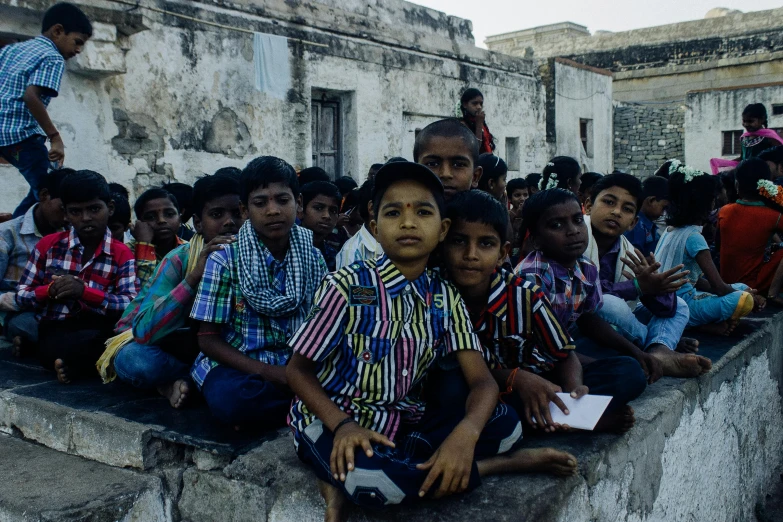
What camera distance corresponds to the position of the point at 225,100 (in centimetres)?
804

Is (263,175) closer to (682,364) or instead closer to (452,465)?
(452,465)

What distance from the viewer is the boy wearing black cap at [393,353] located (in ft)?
6.41

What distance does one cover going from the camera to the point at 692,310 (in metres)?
3.91

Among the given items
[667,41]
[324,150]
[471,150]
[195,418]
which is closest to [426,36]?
[324,150]

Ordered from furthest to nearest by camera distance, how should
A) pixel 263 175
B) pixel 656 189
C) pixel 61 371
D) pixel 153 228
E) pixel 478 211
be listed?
pixel 656 189 → pixel 153 228 → pixel 61 371 → pixel 263 175 → pixel 478 211

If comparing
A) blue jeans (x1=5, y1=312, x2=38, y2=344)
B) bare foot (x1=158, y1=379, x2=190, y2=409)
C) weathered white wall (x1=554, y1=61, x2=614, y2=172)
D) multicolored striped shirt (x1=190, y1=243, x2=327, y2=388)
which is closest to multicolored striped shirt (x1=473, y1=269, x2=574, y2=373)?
multicolored striped shirt (x1=190, y1=243, x2=327, y2=388)

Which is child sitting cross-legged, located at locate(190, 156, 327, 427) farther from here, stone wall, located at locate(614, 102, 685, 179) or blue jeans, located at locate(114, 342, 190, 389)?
stone wall, located at locate(614, 102, 685, 179)

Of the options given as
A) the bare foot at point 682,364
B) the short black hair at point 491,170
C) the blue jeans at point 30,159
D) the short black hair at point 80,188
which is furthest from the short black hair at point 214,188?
the bare foot at point 682,364

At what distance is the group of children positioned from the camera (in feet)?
6.52

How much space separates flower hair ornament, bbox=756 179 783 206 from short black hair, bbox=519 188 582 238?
2.65 metres

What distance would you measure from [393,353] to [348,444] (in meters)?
0.32

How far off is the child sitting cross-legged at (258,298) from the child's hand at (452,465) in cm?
84

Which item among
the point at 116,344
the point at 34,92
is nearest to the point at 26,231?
the point at 34,92

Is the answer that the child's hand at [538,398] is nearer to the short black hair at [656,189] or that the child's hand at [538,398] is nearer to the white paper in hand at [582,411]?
the white paper in hand at [582,411]
